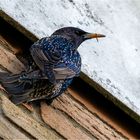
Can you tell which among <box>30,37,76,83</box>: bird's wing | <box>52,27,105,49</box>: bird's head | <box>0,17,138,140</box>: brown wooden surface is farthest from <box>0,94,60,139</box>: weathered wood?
<box>52,27,105,49</box>: bird's head

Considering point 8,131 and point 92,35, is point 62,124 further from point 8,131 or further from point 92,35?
point 92,35

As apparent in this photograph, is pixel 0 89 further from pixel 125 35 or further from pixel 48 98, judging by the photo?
pixel 125 35

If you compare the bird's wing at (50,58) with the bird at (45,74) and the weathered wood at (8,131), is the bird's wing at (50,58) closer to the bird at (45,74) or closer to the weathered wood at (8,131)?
the bird at (45,74)

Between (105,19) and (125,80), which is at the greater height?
(105,19)

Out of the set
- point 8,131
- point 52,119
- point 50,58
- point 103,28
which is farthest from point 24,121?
point 103,28

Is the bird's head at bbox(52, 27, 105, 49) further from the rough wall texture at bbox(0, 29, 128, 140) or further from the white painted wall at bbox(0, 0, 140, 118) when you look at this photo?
the rough wall texture at bbox(0, 29, 128, 140)

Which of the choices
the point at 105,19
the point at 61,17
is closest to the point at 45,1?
the point at 61,17

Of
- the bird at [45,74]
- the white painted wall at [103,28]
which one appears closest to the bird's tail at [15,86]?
the bird at [45,74]
